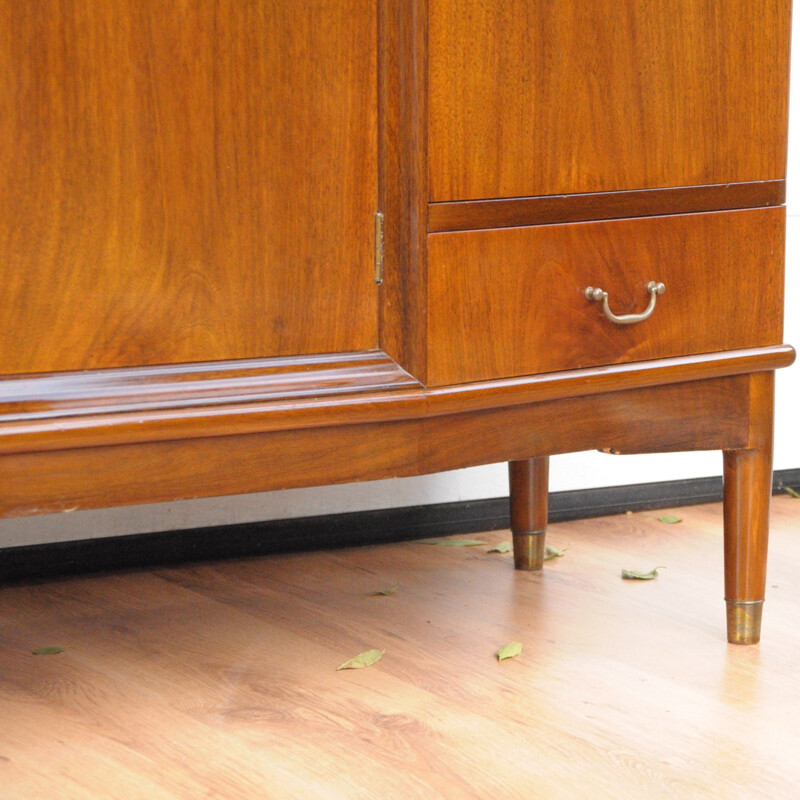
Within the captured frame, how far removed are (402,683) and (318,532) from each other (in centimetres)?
63

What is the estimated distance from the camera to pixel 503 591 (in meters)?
1.78

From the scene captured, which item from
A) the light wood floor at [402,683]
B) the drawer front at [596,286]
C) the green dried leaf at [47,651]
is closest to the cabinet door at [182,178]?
the drawer front at [596,286]

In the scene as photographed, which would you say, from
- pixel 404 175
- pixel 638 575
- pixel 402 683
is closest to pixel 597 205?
pixel 404 175

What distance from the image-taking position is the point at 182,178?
116 centimetres

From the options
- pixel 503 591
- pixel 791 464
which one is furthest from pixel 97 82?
pixel 791 464

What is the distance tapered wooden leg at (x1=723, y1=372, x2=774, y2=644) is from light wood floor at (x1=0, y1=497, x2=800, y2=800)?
9cm

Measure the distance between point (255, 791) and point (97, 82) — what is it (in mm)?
678

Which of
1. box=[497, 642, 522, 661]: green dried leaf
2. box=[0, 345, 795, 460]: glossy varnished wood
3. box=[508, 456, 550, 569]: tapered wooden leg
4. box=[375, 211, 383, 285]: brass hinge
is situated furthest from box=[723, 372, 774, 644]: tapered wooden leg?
box=[375, 211, 383, 285]: brass hinge

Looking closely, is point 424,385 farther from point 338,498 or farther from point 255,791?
point 338,498

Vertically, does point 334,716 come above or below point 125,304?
below

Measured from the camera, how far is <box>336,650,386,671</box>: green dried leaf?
1471 millimetres

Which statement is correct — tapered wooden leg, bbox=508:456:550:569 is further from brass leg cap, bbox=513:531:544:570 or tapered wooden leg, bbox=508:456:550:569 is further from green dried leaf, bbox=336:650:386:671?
green dried leaf, bbox=336:650:386:671

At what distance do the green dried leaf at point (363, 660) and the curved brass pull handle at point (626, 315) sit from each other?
51cm

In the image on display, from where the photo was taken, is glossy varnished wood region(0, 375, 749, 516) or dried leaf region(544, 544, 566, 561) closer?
glossy varnished wood region(0, 375, 749, 516)
